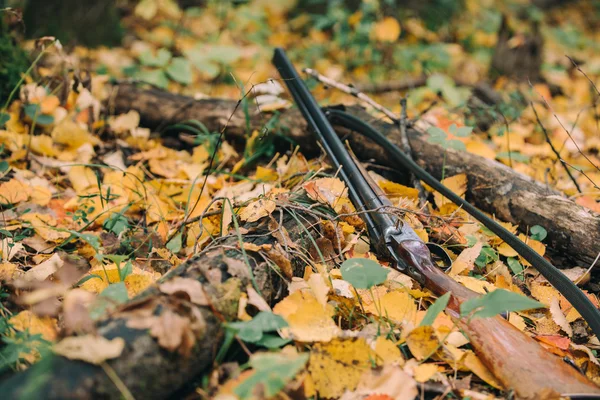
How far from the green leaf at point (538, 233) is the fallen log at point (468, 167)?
3 centimetres

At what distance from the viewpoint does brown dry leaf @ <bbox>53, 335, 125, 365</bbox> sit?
36.4 inches

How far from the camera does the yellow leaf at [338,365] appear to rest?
1.18 m

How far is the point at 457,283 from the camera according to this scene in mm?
1400

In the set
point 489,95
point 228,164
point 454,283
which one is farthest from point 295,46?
point 454,283

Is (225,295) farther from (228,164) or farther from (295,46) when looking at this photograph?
(295,46)

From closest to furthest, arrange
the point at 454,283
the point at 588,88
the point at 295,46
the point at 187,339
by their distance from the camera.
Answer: the point at 187,339 < the point at 454,283 < the point at 588,88 < the point at 295,46

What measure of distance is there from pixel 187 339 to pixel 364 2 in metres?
3.69

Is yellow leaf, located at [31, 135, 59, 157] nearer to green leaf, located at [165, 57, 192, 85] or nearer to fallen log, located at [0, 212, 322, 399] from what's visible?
Answer: green leaf, located at [165, 57, 192, 85]

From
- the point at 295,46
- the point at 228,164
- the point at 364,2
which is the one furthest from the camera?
the point at 295,46

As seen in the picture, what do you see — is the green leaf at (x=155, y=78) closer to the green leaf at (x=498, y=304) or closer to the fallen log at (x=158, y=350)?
the fallen log at (x=158, y=350)

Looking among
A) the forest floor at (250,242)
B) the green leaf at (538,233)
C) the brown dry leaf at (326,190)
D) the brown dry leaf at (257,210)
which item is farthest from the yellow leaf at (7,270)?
the green leaf at (538,233)

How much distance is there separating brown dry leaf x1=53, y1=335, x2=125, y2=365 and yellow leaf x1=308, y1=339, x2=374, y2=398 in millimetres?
513

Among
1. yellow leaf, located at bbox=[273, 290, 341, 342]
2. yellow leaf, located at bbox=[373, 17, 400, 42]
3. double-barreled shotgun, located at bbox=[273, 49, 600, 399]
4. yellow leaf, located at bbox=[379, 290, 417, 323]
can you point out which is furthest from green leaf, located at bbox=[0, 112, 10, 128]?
yellow leaf, located at bbox=[373, 17, 400, 42]

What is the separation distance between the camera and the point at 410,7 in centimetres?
464
